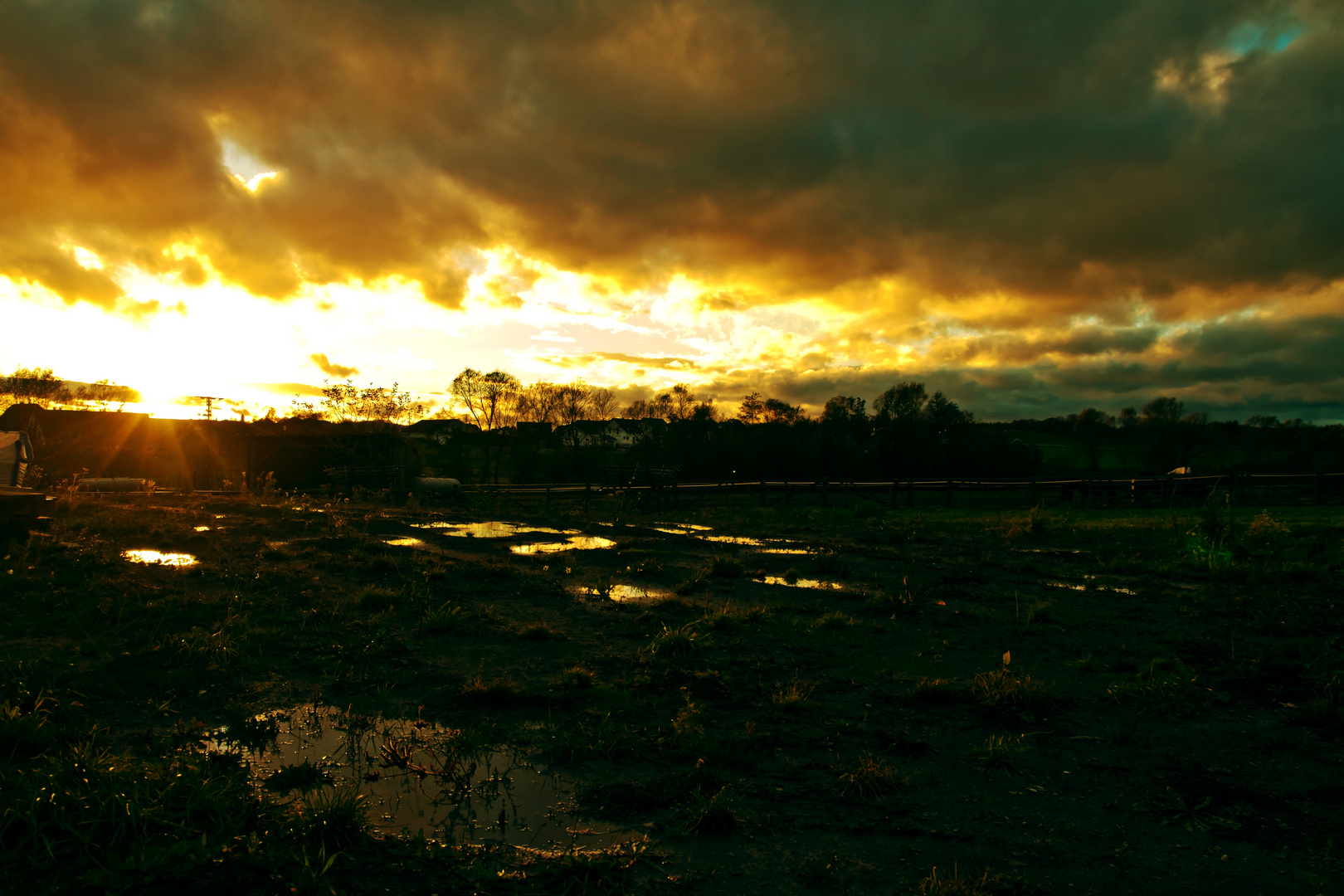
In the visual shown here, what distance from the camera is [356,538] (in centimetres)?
1220

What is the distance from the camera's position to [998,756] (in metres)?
3.88

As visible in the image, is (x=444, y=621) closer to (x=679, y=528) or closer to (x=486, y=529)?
(x=486, y=529)

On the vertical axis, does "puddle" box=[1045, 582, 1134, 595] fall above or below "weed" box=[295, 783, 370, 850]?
below

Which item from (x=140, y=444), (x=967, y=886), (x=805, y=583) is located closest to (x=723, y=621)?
(x=805, y=583)

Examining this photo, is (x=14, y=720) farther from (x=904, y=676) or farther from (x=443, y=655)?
(x=904, y=676)

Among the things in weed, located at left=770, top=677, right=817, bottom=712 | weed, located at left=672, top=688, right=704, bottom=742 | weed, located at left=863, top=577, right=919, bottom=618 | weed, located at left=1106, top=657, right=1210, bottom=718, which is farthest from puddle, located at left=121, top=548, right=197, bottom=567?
weed, located at left=1106, top=657, right=1210, bottom=718

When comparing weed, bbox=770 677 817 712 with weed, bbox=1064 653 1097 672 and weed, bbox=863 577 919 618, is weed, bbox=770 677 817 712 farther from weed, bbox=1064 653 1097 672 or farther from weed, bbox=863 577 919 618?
weed, bbox=863 577 919 618

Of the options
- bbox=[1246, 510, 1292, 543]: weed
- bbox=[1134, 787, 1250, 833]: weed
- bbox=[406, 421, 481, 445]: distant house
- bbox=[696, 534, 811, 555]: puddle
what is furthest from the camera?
bbox=[406, 421, 481, 445]: distant house

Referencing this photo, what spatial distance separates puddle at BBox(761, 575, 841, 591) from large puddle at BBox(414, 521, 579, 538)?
24.1 feet

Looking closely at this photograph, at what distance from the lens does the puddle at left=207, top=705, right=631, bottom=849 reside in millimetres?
3111

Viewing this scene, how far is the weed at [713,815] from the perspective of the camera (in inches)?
124

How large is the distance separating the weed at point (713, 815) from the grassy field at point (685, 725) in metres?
0.02

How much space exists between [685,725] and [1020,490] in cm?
3343

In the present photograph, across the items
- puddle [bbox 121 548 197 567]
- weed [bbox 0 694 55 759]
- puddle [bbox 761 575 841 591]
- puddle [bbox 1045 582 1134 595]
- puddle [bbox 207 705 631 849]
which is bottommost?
puddle [bbox 761 575 841 591]
